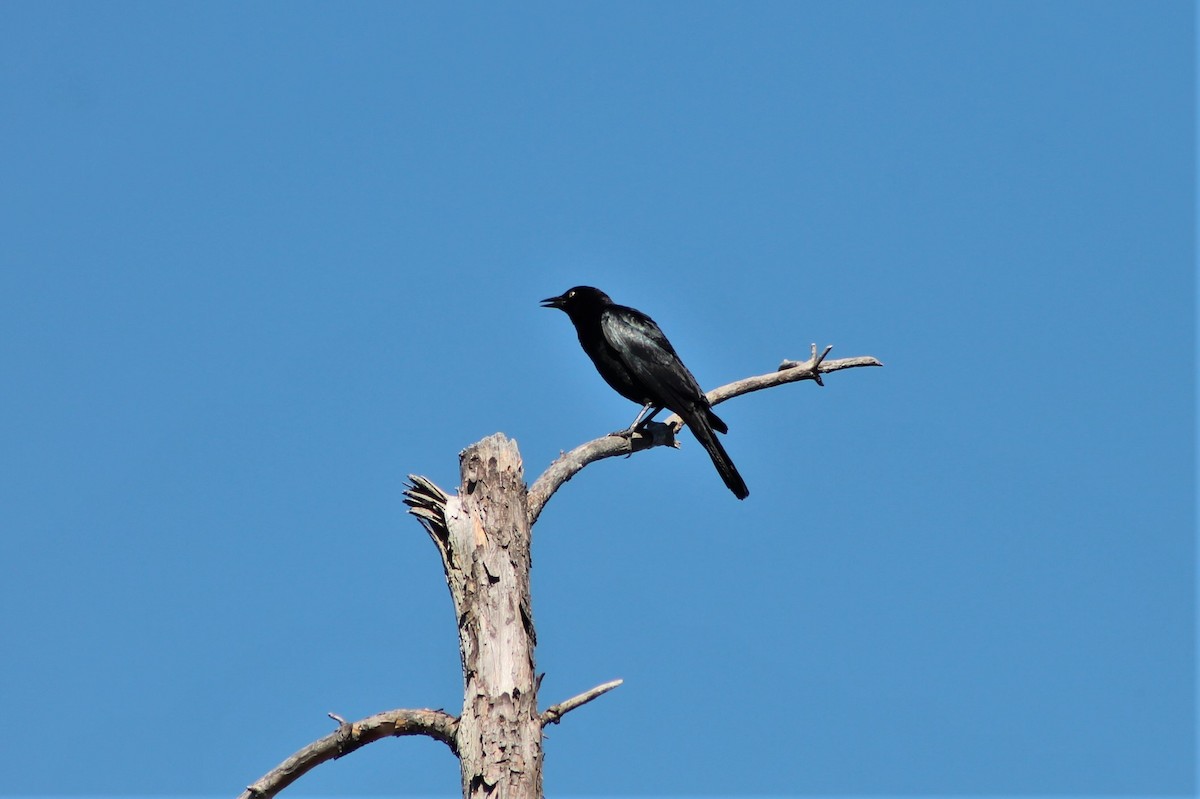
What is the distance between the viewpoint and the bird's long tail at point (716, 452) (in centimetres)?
1027

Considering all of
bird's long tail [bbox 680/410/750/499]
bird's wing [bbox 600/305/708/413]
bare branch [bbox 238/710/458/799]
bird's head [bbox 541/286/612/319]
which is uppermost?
bird's head [bbox 541/286/612/319]

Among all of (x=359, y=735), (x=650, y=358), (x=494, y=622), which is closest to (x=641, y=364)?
(x=650, y=358)

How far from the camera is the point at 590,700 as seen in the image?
278 inches

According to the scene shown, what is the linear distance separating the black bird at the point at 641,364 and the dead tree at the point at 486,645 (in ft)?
9.08

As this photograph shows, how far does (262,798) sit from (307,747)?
411 mm

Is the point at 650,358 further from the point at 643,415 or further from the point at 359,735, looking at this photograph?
the point at 359,735

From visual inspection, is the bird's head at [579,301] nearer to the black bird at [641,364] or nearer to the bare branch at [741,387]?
the black bird at [641,364]

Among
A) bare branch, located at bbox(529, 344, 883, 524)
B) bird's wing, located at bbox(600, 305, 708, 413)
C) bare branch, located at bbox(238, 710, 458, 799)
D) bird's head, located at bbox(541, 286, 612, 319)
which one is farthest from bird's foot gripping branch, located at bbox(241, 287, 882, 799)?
bird's head, located at bbox(541, 286, 612, 319)

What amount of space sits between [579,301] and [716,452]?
7.72ft

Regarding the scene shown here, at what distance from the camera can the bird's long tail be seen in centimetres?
1027

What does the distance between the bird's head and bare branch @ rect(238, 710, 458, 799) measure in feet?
17.8

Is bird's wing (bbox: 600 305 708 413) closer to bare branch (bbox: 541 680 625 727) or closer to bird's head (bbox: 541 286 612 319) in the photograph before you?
bird's head (bbox: 541 286 612 319)

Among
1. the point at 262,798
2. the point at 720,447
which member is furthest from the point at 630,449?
the point at 262,798

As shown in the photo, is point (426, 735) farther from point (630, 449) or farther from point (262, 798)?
point (630, 449)
